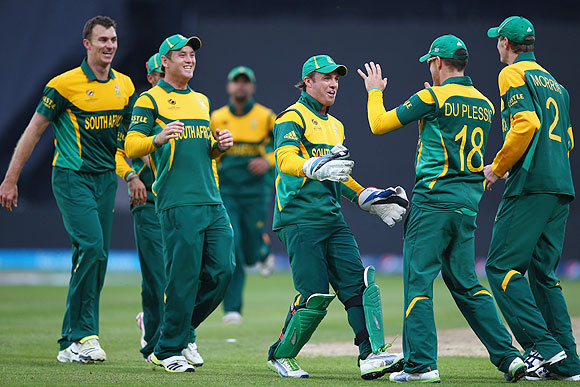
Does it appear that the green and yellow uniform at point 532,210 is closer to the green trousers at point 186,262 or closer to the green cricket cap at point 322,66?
the green cricket cap at point 322,66

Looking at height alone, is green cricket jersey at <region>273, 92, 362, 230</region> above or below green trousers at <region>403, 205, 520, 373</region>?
above

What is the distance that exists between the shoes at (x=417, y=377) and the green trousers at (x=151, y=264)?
2.23 m

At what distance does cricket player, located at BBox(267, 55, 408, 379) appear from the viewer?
222 inches

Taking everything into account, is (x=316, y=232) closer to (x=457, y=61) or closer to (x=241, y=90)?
(x=457, y=61)

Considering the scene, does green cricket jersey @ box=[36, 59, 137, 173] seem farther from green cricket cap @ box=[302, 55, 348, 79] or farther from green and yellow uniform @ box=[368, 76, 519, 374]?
green and yellow uniform @ box=[368, 76, 519, 374]

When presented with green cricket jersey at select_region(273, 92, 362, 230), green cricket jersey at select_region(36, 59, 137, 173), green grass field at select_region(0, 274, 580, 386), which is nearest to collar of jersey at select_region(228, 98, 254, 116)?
green grass field at select_region(0, 274, 580, 386)

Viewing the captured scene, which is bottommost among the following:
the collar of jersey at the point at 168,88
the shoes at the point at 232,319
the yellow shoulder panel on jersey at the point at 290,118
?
the shoes at the point at 232,319

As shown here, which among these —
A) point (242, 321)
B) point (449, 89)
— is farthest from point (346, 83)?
point (449, 89)

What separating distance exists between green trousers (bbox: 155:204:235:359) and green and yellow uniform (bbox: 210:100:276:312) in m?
4.50

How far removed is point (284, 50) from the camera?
64.9 ft

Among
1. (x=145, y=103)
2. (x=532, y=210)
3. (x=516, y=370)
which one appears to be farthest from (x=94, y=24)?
(x=516, y=370)

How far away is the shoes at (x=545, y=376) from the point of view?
5561 millimetres

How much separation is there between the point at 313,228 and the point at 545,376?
1.79 meters

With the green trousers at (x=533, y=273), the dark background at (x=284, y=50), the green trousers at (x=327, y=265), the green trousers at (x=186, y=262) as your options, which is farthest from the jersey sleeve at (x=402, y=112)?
the dark background at (x=284, y=50)
